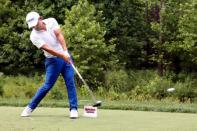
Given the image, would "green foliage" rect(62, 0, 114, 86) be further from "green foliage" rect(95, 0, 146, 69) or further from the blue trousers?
the blue trousers

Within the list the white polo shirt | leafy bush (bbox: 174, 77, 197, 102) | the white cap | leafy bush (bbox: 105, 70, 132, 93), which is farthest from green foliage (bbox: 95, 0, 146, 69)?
the white cap

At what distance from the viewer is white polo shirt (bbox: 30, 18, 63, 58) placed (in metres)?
8.72

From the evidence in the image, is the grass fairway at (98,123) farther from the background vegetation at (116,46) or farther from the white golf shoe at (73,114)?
the background vegetation at (116,46)

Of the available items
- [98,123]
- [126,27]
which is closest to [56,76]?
[98,123]

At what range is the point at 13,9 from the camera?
956 inches

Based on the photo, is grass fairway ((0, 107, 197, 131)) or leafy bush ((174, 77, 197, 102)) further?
leafy bush ((174, 77, 197, 102))

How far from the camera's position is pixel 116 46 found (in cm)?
2553

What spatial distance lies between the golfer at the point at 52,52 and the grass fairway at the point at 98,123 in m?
0.28

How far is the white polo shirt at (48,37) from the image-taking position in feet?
28.6

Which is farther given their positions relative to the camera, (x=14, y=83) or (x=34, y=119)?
(x=14, y=83)

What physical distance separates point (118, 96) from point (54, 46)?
12.3m

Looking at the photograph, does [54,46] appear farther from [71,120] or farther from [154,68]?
[154,68]

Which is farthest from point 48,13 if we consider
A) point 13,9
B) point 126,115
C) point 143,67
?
point 126,115

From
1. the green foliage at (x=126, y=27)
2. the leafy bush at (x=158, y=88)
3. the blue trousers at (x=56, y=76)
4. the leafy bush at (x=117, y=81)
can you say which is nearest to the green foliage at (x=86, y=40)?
the leafy bush at (x=117, y=81)
